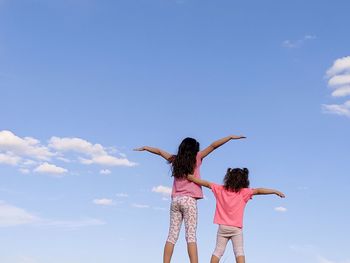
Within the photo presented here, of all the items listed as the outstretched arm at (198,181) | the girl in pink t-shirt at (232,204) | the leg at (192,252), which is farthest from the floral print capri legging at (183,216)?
the girl in pink t-shirt at (232,204)

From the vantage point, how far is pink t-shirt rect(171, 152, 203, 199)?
11.1 m

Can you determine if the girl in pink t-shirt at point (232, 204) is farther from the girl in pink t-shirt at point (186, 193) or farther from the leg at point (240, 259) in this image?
the girl in pink t-shirt at point (186, 193)

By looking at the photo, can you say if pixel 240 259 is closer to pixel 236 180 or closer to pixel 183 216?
pixel 183 216

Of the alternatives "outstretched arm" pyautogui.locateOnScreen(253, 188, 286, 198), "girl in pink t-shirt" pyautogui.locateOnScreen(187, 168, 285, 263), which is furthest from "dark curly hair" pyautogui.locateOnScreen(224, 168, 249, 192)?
"outstretched arm" pyautogui.locateOnScreen(253, 188, 286, 198)

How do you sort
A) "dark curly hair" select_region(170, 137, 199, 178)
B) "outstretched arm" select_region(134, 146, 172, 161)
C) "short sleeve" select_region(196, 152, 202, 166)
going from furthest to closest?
"outstretched arm" select_region(134, 146, 172, 161) → "short sleeve" select_region(196, 152, 202, 166) → "dark curly hair" select_region(170, 137, 199, 178)

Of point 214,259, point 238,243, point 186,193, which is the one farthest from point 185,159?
point 214,259

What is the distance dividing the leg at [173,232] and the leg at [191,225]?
0.20m

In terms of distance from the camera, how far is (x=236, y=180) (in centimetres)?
1141

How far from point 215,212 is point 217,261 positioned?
3.99ft

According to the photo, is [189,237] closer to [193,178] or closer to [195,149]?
[193,178]

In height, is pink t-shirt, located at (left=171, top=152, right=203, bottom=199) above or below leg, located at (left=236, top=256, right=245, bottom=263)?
above

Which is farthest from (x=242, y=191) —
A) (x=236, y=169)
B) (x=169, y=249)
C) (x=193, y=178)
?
(x=169, y=249)

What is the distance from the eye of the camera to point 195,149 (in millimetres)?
11188

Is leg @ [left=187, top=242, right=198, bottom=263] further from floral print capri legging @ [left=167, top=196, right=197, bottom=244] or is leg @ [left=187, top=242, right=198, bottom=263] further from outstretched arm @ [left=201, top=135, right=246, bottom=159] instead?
outstretched arm @ [left=201, top=135, right=246, bottom=159]
